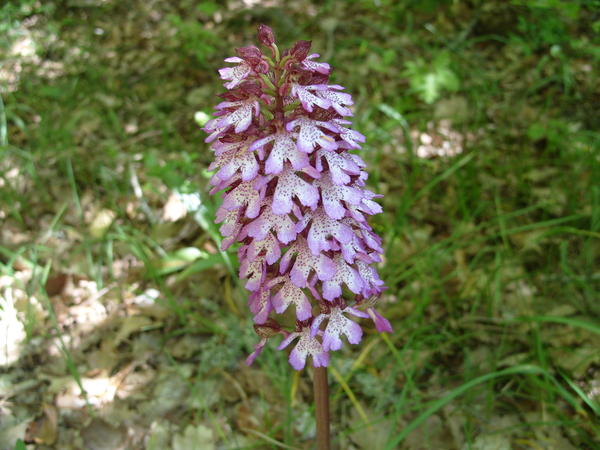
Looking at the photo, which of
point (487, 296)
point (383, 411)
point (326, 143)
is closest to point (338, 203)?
point (326, 143)

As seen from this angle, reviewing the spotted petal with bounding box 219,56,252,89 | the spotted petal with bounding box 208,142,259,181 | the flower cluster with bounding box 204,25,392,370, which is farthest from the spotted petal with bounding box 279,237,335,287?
the spotted petal with bounding box 219,56,252,89

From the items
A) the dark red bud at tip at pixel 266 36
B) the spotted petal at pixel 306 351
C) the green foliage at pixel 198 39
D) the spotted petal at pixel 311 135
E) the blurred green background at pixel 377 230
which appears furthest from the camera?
the green foliage at pixel 198 39

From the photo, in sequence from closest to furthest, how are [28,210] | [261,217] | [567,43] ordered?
[261,217] < [28,210] < [567,43]

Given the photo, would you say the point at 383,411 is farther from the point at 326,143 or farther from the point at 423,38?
the point at 423,38

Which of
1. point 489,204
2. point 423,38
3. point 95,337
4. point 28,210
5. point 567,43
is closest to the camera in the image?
point 95,337

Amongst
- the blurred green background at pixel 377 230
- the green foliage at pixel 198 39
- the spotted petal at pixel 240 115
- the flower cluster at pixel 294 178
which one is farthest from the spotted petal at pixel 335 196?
the green foliage at pixel 198 39

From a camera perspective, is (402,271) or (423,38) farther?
(423,38)

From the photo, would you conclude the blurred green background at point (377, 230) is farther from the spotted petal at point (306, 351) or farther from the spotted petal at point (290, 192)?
the spotted petal at point (290, 192)
